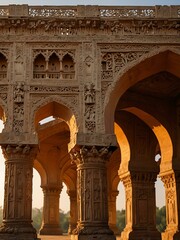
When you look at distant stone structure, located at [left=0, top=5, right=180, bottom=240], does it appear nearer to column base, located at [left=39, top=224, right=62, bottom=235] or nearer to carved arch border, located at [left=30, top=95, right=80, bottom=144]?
carved arch border, located at [left=30, top=95, right=80, bottom=144]

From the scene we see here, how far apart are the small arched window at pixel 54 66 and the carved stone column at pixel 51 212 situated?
9.50 metres

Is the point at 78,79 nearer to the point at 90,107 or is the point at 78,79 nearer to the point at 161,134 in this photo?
the point at 90,107

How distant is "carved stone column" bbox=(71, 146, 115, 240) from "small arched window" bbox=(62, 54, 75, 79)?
89.2 inches

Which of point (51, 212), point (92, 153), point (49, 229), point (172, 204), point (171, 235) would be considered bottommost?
point (171, 235)

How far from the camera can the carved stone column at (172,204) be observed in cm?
1742

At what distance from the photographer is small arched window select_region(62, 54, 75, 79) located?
14.7 meters

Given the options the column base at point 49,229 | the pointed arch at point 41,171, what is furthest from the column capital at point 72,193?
the column base at point 49,229

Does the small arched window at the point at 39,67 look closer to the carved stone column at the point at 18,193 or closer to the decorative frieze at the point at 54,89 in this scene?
the decorative frieze at the point at 54,89

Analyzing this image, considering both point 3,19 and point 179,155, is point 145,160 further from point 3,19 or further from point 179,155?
point 3,19

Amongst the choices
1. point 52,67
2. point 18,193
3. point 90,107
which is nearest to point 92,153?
point 90,107

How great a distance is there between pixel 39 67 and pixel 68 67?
88 cm

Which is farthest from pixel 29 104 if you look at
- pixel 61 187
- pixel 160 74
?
pixel 61 187

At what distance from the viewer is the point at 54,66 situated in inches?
586

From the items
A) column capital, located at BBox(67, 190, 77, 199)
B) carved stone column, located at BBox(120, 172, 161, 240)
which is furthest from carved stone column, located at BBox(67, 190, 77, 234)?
carved stone column, located at BBox(120, 172, 161, 240)
